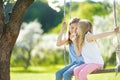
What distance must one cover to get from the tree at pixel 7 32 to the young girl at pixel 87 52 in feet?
3.27

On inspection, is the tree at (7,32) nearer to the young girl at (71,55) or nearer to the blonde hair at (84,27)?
the young girl at (71,55)

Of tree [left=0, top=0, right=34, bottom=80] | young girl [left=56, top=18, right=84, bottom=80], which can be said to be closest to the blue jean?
young girl [left=56, top=18, right=84, bottom=80]

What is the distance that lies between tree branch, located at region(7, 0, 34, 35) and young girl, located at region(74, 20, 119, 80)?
99 centimetres

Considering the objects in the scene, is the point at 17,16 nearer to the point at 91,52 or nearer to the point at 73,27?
the point at 73,27

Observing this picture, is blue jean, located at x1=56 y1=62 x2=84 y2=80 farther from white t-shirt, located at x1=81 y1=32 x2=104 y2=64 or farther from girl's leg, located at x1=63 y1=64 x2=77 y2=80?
white t-shirt, located at x1=81 y1=32 x2=104 y2=64

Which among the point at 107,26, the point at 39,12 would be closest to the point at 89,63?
the point at 107,26

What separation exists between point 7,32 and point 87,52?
1.15 meters

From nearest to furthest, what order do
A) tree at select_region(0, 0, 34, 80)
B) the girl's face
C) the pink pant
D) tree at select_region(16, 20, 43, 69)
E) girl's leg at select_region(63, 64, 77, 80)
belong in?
the pink pant
girl's leg at select_region(63, 64, 77, 80)
the girl's face
tree at select_region(0, 0, 34, 80)
tree at select_region(16, 20, 43, 69)

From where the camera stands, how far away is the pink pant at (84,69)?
5199mm

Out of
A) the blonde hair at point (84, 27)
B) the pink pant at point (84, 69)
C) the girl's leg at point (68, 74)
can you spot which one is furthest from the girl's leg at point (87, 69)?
Result: the blonde hair at point (84, 27)

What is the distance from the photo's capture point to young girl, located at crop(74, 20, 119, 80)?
17.1 ft

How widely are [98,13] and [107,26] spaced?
5.49 metres

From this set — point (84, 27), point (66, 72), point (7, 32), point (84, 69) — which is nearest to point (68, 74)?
point (66, 72)

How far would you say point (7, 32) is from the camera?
5984 millimetres
